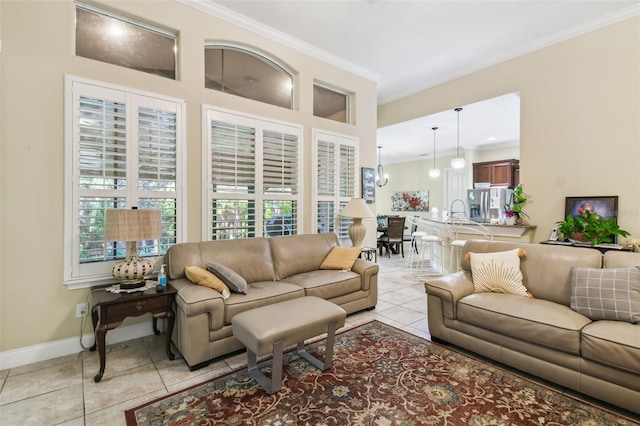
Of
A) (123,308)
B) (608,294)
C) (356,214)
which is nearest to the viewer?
(608,294)

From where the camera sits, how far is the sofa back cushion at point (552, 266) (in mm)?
2424

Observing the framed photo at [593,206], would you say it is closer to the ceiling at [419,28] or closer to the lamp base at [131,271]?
the ceiling at [419,28]

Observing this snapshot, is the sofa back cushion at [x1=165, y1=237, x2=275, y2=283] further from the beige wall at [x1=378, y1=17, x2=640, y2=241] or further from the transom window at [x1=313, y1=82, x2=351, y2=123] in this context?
the beige wall at [x1=378, y1=17, x2=640, y2=241]

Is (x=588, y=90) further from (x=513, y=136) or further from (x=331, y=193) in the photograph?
(x=513, y=136)

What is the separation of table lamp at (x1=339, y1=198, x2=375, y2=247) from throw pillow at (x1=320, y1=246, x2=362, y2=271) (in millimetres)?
608

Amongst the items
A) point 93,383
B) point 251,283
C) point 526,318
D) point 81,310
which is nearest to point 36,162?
point 81,310

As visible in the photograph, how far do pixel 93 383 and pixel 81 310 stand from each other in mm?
800

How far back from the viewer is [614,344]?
177 centimetres

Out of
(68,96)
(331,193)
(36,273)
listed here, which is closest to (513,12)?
(331,193)

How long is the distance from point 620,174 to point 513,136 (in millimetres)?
4385

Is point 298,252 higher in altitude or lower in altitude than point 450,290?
higher

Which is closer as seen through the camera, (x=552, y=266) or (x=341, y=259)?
(x=552, y=266)

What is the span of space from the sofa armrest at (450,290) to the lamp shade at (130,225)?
2.49 meters

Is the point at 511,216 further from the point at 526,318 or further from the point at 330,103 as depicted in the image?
the point at 330,103
